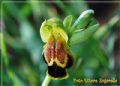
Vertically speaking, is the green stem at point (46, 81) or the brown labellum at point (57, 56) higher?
the brown labellum at point (57, 56)

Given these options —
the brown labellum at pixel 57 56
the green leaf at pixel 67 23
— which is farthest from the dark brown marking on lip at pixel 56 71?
the green leaf at pixel 67 23

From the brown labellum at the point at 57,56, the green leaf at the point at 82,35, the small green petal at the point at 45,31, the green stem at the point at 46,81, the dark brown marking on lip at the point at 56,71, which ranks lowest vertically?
the green stem at the point at 46,81

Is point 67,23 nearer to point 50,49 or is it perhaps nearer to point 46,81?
point 50,49

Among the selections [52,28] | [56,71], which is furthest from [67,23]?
[56,71]

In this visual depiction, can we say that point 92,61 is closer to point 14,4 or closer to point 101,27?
point 101,27

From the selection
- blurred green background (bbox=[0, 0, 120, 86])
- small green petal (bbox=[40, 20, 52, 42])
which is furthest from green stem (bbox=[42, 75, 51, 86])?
small green petal (bbox=[40, 20, 52, 42])

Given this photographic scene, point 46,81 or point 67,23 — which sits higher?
point 67,23

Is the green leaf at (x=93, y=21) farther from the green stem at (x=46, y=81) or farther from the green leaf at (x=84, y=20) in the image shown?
the green stem at (x=46, y=81)
